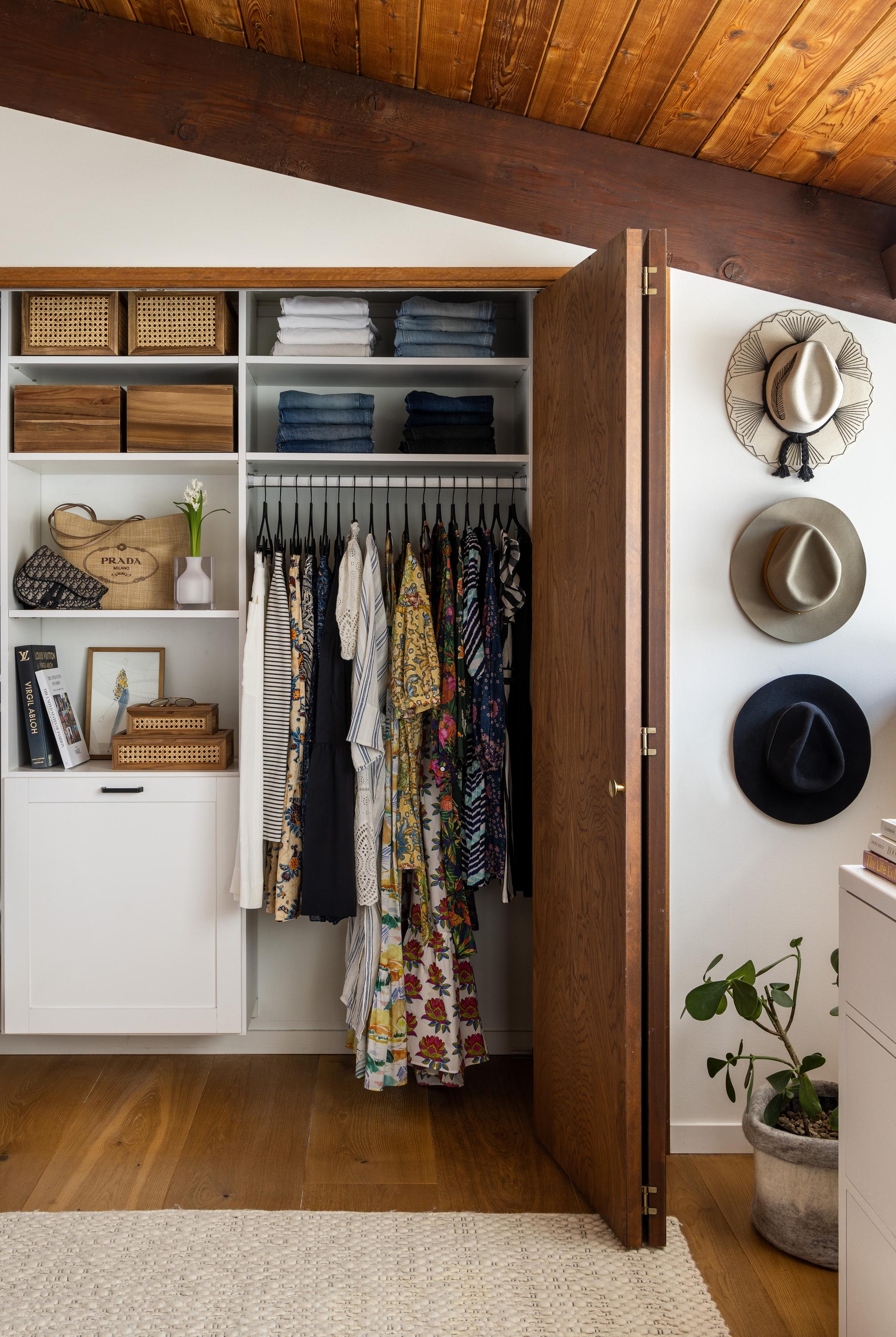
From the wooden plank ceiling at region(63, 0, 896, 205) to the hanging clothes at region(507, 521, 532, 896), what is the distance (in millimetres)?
1063

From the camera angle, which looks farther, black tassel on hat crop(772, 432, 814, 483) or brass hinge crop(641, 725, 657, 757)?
black tassel on hat crop(772, 432, 814, 483)

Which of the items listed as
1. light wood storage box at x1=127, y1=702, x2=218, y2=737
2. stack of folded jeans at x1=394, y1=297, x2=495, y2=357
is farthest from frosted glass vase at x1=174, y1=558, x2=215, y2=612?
stack of folded jeans at x1=394, y1=297, x2=495, y2=357

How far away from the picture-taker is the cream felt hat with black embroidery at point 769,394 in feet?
7.29

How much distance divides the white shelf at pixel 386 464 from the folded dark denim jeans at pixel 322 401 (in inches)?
5.4

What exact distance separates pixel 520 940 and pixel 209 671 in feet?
4.27

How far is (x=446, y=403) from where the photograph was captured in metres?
2.56

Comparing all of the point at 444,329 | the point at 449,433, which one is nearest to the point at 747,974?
the point at 449,433

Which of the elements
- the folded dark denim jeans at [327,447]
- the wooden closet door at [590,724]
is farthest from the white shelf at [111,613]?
the wooden closet door at [590,724]

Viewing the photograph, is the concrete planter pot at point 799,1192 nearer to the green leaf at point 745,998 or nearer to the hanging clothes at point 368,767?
the green leaf at point 745,998

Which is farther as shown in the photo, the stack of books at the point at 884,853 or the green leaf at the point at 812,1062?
the green leaf at the point at 812,1062

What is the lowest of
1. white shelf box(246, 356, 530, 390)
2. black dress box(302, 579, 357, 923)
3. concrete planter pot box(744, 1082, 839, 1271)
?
concrete planter pot box(744, 1082, 839, 1271)

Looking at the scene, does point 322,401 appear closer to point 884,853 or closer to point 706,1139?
point 884,853

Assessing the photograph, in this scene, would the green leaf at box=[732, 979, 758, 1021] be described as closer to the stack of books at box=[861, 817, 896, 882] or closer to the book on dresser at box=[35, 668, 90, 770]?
the stack of books at box=[861, 817, 896, 882]

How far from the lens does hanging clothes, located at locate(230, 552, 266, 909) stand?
243 cm
